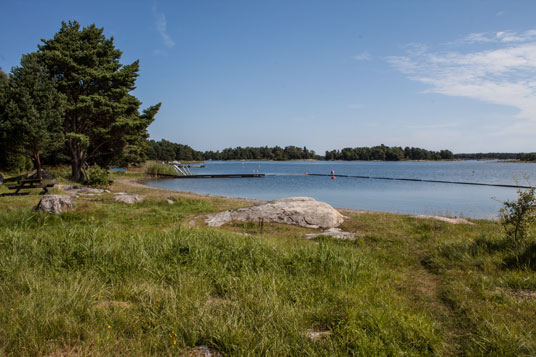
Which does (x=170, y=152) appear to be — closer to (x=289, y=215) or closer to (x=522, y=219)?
(x=289, y=215)

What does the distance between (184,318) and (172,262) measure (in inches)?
72.7

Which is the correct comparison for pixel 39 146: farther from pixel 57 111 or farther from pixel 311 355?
pixel 311 355

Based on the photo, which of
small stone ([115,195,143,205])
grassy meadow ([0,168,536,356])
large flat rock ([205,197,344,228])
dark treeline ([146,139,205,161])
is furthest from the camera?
dark treeline ([146,139,205,161])

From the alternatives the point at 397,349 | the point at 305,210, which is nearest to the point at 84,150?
the point at 305,210

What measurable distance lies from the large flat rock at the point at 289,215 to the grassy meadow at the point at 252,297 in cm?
335

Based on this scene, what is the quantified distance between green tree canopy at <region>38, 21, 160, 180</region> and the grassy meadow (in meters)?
19.1

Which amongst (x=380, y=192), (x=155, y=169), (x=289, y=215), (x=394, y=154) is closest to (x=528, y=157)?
(x=394, y=154)

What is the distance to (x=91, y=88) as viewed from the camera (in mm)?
23391

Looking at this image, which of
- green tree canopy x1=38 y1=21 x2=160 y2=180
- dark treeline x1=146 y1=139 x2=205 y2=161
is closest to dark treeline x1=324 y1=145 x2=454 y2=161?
dark treeline x1=146 y1=139 x2=205 y2=161

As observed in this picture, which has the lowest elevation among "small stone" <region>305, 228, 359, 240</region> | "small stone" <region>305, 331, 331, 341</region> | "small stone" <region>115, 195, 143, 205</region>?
"small stone" <region>305, 228, 359, 240</region>

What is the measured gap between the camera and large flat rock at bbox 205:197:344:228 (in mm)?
10156

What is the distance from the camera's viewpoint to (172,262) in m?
5.17

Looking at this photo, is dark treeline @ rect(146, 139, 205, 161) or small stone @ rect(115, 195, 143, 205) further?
dark treeline @ rect(146, 139, 205, 161)

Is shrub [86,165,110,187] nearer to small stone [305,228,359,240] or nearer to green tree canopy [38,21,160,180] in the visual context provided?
green tree canopy [38,21,160,180]
